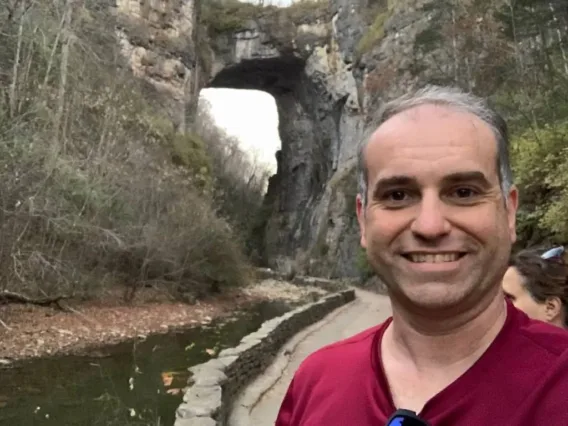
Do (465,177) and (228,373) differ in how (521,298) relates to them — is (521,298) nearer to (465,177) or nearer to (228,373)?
(465,177)

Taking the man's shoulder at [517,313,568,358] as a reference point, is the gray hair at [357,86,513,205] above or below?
above

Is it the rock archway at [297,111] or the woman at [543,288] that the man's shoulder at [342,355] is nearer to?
the woman at [543,288]

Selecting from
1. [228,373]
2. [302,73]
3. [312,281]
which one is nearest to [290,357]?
[228,373]

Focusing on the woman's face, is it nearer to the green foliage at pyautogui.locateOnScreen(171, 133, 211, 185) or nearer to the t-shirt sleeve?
the t-shirt sleeve

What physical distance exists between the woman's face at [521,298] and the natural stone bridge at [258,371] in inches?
111

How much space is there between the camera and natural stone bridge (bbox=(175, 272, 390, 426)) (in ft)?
19.0

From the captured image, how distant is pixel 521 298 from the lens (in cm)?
285

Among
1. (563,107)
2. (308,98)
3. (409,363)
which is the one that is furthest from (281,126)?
(409,363)

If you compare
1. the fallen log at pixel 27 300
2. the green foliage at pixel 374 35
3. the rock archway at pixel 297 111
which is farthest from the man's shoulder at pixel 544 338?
the rock archway at pixel 297 111

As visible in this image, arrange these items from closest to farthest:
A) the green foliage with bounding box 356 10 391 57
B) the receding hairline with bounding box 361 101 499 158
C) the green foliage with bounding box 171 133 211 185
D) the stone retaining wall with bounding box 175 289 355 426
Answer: the receding hairline with bounding box 361 101 499 158
the stone retaining wall with bounding box 175 289 355 426
the green foliage with bounding box 171 133 211 185
the green foliage with bounding box 356 10 391 57

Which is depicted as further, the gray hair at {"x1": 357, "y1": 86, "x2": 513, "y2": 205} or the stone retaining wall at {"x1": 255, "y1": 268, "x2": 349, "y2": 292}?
the stone retaining wall at {"x1": 255, "y1": 268, "x2": 349, "y2": 292}

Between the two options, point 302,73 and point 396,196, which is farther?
point 302,73

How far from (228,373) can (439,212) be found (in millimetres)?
6558

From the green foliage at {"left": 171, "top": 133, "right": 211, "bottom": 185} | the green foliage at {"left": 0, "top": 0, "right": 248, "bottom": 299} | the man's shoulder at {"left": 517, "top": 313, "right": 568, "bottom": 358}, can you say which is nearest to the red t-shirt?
the man's shoulder at {"left": 517, "top": 313, "right": 568, "bottom": 358}
